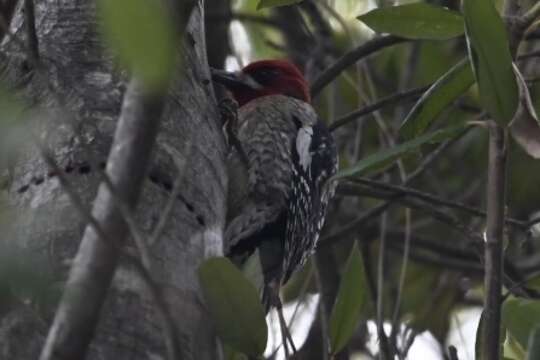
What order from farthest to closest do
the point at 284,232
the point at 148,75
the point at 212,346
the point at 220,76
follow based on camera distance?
the point at 220,76, the point at 284,232, the point at 212,346, the point at 148,75

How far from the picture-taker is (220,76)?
4086 millimetres

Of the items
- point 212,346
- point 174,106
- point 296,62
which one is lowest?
point 296,62

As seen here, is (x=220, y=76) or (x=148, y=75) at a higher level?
(x=148, y=75)

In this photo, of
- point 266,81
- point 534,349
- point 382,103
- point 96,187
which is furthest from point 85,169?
point 266,81

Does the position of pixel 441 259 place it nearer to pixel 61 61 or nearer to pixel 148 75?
pixel 61 61

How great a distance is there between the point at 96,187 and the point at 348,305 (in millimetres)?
651

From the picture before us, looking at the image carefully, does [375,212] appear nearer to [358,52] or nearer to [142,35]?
[358,52]

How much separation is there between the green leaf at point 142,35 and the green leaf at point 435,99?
1430mm

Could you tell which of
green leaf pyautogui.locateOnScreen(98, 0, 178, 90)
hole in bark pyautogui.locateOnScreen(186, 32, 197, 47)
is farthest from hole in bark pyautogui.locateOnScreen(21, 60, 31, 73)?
green leaf pyautogui.locateOnScreen(98, 0, 178, 90)

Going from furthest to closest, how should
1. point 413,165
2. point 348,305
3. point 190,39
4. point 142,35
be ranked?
1. point 413,165
2. point 190,39
3. point 348,305
4. point 142,35

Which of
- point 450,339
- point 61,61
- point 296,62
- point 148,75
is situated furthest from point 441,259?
point 148,75

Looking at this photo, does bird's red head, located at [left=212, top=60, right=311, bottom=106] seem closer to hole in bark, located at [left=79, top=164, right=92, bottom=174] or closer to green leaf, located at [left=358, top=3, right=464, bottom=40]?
green leaf, located at [left=358, top=3, right=464, bottom=40]

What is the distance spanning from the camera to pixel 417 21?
2529 mm

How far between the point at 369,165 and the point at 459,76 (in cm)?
35
